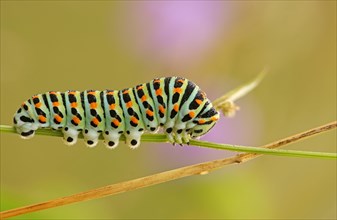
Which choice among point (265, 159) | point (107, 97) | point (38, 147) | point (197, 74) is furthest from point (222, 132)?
point (38, 147)

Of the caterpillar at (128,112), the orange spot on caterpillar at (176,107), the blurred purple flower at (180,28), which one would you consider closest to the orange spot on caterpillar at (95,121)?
the caterpillar at (128,112)

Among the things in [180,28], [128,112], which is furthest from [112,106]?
[180,28]

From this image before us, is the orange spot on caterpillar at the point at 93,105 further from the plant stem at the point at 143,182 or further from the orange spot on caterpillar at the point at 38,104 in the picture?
the plant stem at the point at 143,182

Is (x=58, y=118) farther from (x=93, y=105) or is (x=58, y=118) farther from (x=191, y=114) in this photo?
(x=191, y=114)

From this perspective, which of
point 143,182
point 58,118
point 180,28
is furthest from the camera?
point 180,28

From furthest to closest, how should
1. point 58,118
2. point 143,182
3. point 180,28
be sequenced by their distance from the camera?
point 180,28, point 58,118, point 143,182

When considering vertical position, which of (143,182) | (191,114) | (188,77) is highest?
(188,77)

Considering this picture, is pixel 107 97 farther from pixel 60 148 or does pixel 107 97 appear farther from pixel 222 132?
pixel 60 148
